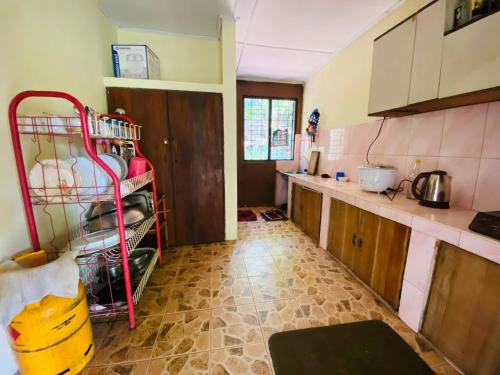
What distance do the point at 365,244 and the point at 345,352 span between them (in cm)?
85

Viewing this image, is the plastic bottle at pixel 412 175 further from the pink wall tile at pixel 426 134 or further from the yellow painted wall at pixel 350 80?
the yellow painted wall at pixel 350 80

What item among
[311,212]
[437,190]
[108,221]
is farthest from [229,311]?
[437,190]

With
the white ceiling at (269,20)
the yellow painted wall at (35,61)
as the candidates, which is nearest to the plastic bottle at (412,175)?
the white ceiling at (269,20)

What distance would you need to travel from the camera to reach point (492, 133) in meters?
1.27

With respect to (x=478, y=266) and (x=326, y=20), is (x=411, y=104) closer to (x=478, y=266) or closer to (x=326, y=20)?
(x=478, y=266)

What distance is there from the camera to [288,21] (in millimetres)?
2145

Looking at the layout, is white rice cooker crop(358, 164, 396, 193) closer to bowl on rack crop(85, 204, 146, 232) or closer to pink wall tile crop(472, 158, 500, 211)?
pink wall tile crop(472, 158, 500, 211)

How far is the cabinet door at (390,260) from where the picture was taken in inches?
55.4

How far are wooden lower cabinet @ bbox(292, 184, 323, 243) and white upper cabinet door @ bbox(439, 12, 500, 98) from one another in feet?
4.77

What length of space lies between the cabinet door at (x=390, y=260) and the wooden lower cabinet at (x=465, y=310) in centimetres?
20

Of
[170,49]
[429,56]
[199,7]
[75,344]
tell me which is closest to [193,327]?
[75,344]

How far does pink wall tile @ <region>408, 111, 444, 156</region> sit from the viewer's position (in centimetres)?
160

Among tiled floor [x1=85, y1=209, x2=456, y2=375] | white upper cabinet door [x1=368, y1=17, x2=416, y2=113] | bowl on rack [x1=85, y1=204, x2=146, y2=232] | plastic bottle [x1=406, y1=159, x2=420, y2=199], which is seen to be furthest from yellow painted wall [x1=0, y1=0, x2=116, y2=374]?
plastic bottle [x1=406, y1=159, x2=420, y2=199]

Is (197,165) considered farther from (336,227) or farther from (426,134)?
(426,134)
